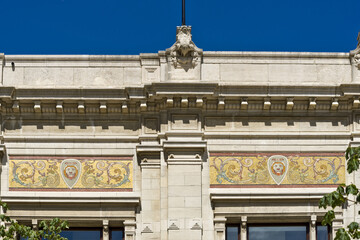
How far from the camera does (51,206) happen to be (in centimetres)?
2708

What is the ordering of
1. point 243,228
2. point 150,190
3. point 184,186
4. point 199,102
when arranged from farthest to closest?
point 199,102 < point 150,190 < point 243,228 < point 184,186

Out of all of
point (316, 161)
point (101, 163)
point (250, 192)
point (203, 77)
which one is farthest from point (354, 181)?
point (101, 163)

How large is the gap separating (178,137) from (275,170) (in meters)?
3.19

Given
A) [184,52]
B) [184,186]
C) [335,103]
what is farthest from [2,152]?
[335,103]

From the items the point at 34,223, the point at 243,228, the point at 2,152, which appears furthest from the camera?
the point at 2,152

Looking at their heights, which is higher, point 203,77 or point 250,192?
point 203,77

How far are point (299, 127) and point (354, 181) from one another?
7.87 feet

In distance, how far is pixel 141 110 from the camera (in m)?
27.9

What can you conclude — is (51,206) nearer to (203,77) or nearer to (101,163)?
(101,163)

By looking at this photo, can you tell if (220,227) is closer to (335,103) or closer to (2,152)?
(335,103)

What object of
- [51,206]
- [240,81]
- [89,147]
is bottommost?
[51,206]

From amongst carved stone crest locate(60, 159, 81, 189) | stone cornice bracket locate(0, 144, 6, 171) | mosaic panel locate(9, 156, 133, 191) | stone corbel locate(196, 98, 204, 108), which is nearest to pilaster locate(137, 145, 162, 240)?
mosaic panel locate(9, 156, 133, 191)

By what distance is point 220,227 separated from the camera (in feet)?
88.7

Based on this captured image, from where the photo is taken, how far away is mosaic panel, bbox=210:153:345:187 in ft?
90.0
